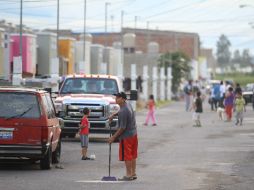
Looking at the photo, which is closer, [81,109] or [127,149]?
[127,149]

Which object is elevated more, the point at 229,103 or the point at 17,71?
the point at 17,71

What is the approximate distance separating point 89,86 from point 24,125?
1043 cm

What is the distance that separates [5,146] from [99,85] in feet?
35.0

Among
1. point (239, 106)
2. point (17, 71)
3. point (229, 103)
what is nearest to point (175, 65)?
point (229, 103)

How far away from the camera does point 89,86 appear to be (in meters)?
28.6

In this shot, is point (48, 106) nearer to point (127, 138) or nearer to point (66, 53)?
point (127, 138)

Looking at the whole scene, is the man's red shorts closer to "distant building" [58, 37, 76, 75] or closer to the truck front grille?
the truck front grille

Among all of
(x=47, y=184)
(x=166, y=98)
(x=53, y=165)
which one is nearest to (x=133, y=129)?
(x=47, y=184)

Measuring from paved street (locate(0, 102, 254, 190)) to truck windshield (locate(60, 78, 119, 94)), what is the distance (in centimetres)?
166

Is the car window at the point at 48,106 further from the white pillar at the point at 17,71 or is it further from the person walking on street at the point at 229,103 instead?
the person walking on street at the point at 229,103

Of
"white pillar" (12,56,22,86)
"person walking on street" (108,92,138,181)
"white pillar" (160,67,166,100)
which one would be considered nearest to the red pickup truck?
"person walking on street" (108,92,138,181)

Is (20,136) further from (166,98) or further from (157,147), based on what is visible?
(166,98)

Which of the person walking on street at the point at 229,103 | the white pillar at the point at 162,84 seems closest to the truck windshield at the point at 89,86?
the person walking on street at the point at 229,103

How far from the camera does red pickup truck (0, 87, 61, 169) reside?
18.3 m
